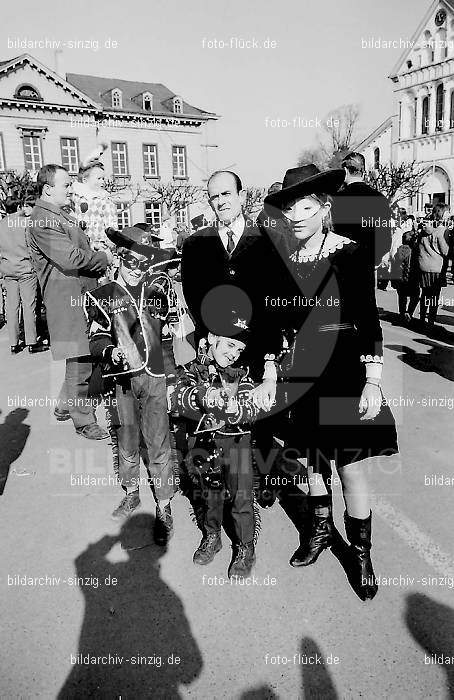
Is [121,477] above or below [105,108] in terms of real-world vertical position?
below

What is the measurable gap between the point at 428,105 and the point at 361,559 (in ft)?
128

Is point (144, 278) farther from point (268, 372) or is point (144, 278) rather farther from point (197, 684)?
point (197, 684)

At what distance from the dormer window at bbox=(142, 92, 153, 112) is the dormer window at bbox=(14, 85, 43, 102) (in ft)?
26.6

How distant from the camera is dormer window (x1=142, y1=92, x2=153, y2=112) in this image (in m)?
39.1

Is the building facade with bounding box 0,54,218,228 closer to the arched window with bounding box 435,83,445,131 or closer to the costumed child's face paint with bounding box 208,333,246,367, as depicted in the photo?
the arched window with bounding box 435,83,445,131

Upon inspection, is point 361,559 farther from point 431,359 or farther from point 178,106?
point 178,106

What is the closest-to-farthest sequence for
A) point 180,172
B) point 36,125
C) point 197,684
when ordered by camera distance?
point 197,684, point 36,125, point 180,172

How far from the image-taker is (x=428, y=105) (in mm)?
34719

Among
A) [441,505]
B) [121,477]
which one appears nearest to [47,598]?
[121,477]

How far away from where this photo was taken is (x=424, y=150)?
35188 millimetres

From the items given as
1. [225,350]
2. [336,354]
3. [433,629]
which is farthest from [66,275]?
[433,629]

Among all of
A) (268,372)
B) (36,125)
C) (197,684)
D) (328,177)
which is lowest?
(197,684)

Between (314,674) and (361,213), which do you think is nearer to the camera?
(314,674)

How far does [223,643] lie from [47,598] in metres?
1.04
